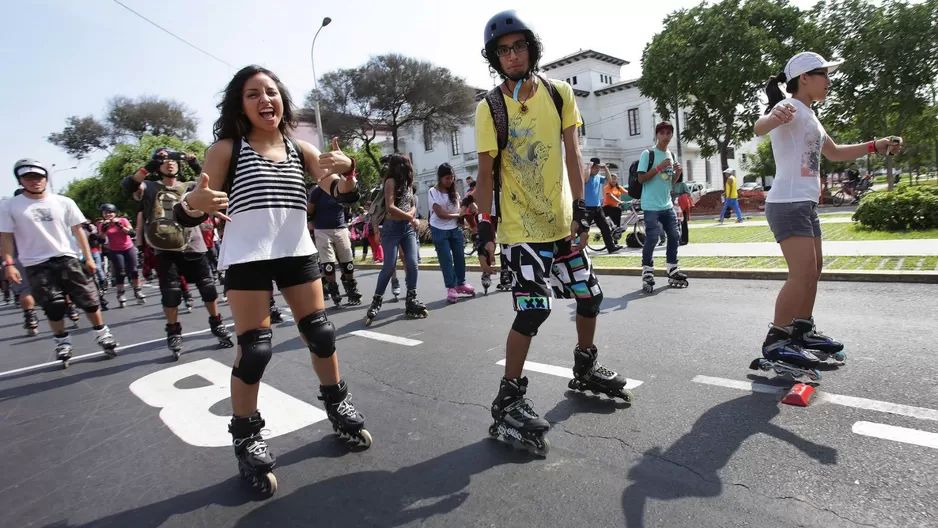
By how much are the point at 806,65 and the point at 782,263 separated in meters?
4.51

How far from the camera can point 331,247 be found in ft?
24.3

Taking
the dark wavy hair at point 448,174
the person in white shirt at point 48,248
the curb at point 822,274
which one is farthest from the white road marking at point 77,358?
the curb at point 822,274

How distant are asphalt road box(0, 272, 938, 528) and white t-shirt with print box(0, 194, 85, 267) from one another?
130 centimetres

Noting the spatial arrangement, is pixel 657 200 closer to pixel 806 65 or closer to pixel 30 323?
pixel 806 65

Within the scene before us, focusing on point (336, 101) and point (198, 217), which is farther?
point (336, 101)

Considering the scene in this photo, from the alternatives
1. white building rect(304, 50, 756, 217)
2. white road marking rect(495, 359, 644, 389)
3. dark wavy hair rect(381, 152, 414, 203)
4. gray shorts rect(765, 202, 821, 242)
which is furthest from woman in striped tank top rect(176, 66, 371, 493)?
white building rect(304, 50, 756, 217)

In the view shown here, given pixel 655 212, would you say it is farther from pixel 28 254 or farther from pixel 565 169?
pixel 28 254

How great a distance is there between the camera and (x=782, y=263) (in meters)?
7.19

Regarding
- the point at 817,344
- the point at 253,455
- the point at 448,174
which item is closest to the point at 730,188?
the point at 448,174

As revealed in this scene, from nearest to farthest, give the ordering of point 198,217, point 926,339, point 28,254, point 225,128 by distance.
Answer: point 198,217
point 225,128
point 926,339
point 28,254

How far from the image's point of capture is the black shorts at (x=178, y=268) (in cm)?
557

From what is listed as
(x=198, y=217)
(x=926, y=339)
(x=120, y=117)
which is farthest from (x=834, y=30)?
(x=120, y=117)

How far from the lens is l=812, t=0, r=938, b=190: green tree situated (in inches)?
868

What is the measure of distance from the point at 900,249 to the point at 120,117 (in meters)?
65.4
